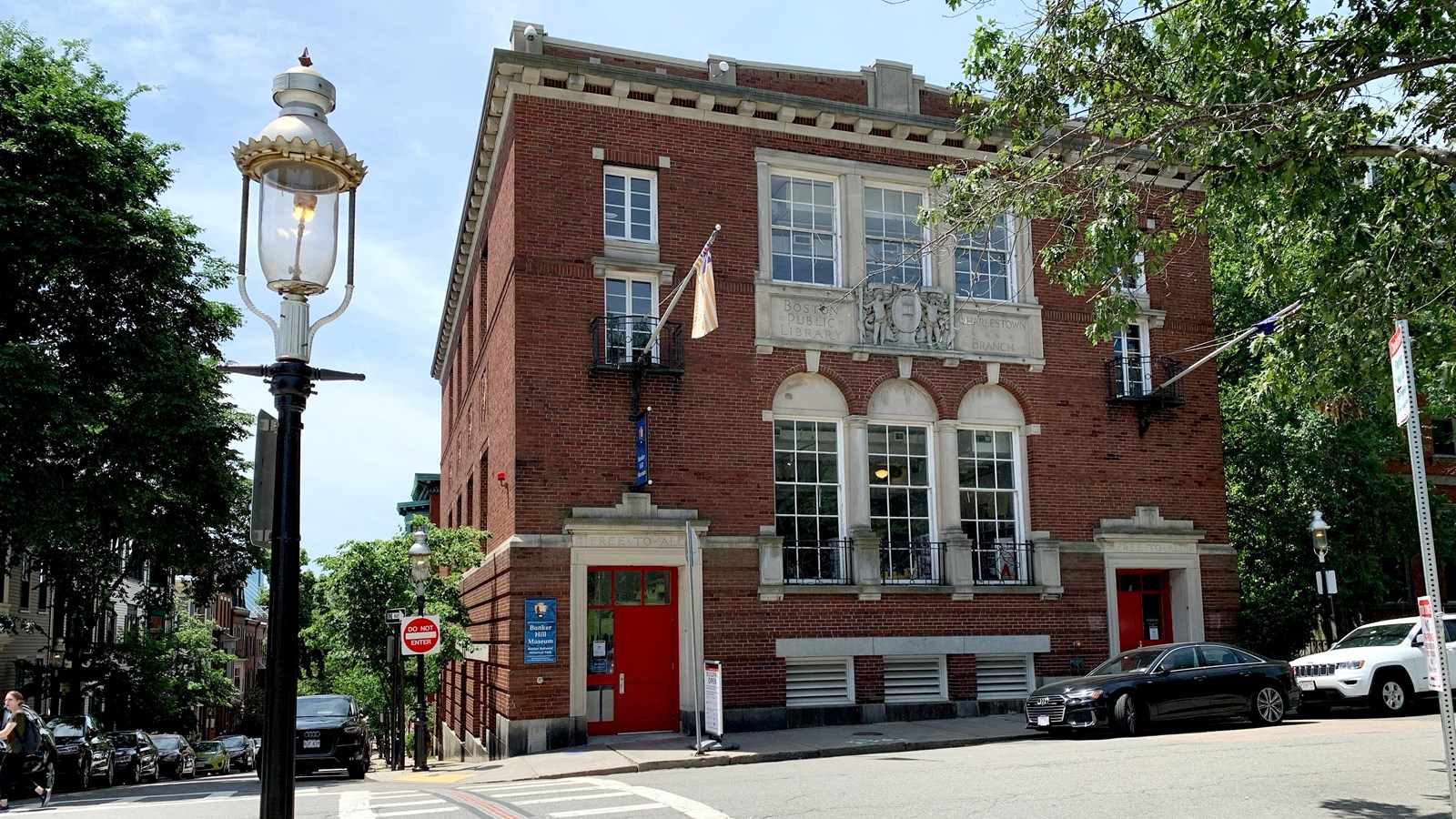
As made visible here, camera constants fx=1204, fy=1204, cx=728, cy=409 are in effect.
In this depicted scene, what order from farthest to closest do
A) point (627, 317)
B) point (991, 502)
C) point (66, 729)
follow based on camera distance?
point (66, 729)
point (991, 502)
point (627, 317)

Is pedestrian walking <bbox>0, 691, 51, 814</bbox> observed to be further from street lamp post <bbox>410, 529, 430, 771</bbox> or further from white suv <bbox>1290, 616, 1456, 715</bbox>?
white suv <bbox>1290, 616, 1456, 715</bbox>

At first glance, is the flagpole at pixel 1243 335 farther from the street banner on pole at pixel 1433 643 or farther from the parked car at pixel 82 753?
the parked car at pixel 82 753

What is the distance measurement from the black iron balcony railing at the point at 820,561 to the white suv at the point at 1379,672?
311 inches

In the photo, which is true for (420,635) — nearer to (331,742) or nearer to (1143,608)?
(331,742)

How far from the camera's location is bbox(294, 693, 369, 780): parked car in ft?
65.5

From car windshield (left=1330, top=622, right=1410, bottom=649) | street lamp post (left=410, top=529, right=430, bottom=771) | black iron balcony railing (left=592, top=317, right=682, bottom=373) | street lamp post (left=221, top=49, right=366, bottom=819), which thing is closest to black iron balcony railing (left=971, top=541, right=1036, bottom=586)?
car windshield (left=1330, top=622, right=1410, bottom=649)

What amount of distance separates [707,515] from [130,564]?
51.9ft

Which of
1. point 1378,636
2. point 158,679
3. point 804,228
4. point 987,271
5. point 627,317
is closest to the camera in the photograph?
point 627,317

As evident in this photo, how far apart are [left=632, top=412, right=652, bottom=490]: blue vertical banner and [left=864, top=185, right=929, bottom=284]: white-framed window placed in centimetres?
537

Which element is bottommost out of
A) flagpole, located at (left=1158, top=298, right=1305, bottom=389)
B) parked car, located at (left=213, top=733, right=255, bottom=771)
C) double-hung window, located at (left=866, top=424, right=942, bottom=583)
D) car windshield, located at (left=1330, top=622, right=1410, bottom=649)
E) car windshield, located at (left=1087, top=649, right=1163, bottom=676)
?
parked car, located at (left=213, top=733, right=255, bottom=771)

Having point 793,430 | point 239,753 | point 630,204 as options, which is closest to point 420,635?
point 793,430

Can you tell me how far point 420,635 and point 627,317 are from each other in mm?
6144

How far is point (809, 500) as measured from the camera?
845 inches

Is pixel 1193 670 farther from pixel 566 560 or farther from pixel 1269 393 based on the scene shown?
pixel 566 560
